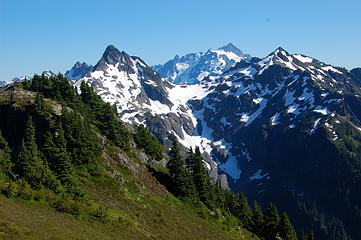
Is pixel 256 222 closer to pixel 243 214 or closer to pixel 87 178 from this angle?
pixel 243 214

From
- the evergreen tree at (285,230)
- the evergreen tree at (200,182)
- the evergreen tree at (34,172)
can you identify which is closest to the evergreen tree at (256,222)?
the evergreen tree at (285,230)

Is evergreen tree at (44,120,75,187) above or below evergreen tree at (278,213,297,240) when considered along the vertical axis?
above

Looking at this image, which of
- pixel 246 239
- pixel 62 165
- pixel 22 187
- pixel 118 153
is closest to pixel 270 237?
pixel 246 239

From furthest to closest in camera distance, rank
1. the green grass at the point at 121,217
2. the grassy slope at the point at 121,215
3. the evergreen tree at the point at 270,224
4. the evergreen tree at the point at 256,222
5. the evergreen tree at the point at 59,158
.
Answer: the evergreen tree at the point at 256,222 → the evergreen tree at the point at 270,224 → the evergreen tree at the point at 59,158 → the grassy slope at the point at 121,215 → the green grass at the point at 121,217

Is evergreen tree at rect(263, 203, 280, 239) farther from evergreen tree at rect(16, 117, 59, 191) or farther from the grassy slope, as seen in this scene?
evergreen tree at rect(16, 117, 59, 191)

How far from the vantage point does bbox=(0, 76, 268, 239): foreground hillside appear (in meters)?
37.5

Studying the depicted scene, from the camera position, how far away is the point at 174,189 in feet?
241

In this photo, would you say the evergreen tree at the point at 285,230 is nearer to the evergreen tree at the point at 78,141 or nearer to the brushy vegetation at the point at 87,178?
the brushy vegetation at the point at 87,178

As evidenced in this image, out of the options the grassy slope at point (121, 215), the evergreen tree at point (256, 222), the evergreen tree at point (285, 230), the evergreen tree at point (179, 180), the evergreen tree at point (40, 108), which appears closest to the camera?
the grassy slope at point (121, 215)

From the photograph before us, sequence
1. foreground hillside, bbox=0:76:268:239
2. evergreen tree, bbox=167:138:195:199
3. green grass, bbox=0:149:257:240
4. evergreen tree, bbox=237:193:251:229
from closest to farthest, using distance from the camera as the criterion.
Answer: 1. green grass, bbox=0:149:257:240
2. foreground hillside, bbox=0:76:268:239
3. evergreen tree, bbox=167:138:195:199
4. evergreen tree, bbox=237:193:251:229

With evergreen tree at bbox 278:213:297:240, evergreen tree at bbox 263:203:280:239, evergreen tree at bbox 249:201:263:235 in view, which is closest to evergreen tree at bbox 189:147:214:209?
evergreen tree at bbox 249:201:263:235

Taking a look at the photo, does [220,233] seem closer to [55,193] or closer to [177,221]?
[177,221]

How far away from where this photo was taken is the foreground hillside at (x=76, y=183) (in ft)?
123

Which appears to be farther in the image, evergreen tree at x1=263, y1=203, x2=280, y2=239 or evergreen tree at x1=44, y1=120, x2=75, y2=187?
evergreen tree at x1=263, y1=203, x2=280, y2=239
